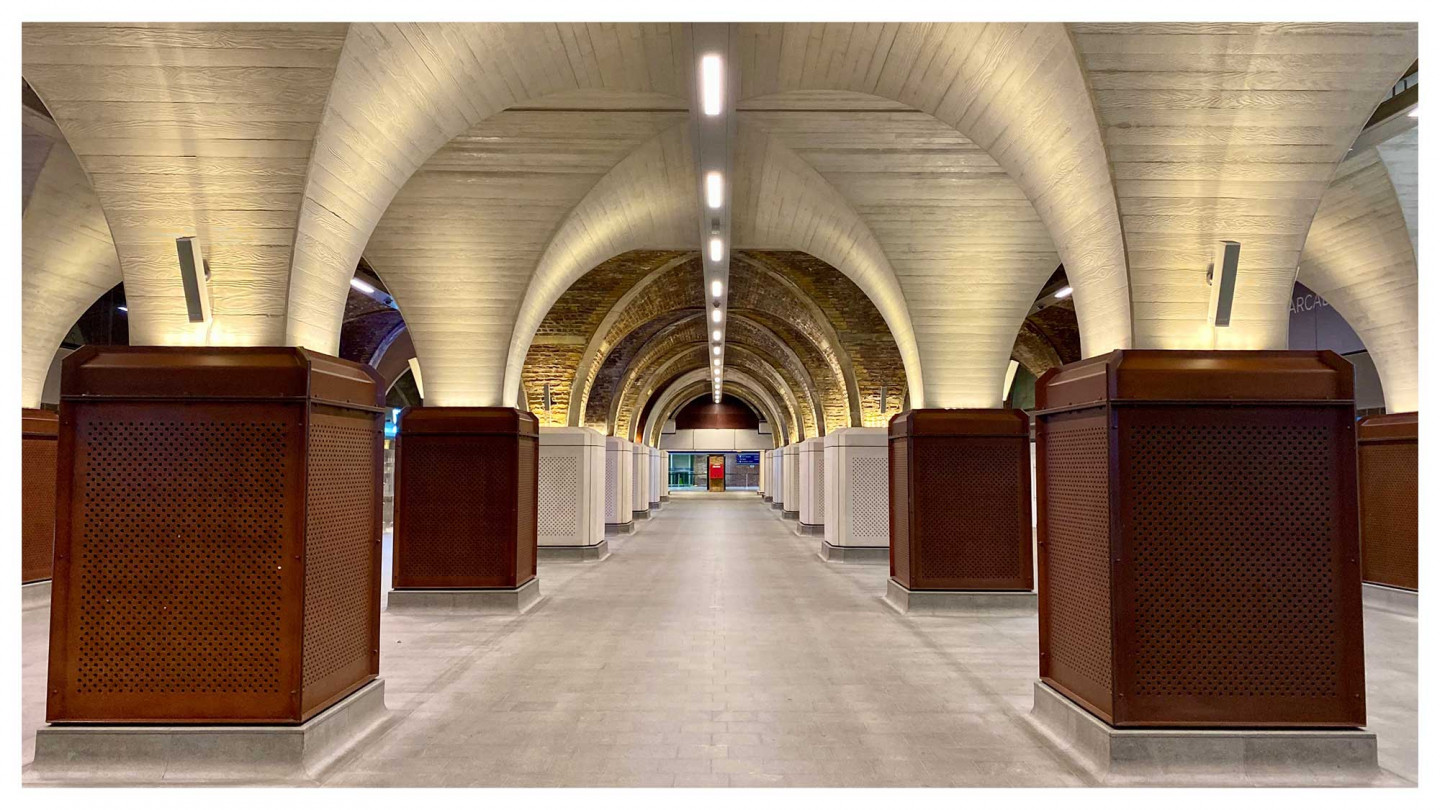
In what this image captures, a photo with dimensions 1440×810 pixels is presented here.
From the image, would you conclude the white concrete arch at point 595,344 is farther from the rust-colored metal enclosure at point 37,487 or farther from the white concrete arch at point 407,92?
the white concrete arch at point 407,92

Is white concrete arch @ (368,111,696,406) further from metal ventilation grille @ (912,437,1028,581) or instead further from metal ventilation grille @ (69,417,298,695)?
metal ventilation grille @ (912,437,1028,581)

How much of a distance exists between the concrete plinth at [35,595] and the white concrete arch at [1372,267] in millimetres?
16619

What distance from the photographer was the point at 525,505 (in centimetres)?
1062

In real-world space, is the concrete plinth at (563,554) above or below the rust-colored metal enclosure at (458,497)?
below

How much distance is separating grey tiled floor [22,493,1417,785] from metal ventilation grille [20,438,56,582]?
4.94ft

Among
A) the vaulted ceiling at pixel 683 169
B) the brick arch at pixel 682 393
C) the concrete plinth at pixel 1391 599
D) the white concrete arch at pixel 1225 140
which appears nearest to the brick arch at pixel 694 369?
the brick arch at pixel 682 393

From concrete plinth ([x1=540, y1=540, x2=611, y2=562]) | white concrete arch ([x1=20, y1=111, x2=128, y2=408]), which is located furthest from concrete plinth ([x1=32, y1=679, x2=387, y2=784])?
concrete plinth ([x1=540, y1=540, x2=611, y2=562])

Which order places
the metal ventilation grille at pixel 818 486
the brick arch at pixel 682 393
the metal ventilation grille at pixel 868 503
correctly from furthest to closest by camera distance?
the brick arch at pixel 682 393, the metal ventilation grille at pixel 818 486, the metal ventilation grille at pixel 868 503

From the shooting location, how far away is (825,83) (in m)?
7.07

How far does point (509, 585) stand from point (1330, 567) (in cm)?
827

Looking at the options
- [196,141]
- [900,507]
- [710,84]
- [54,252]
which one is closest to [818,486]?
[900,507]

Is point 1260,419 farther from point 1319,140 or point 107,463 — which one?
point 107,463

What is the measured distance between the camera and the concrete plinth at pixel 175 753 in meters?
4.64
